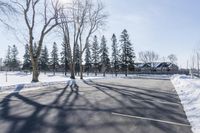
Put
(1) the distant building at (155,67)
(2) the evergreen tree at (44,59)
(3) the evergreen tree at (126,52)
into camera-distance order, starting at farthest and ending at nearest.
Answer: (1) the distant building at (155,67), (2) the evergreen tree at (44,59), (3) the evergreen tree at (126,52)

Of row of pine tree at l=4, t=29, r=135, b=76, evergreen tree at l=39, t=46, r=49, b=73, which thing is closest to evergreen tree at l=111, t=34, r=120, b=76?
row of pine tree at l=4, t=29, r=135, b=76

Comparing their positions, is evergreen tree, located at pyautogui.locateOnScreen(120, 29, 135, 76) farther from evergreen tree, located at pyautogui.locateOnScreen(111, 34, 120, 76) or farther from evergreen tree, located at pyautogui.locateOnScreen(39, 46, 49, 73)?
evergreen tree, located at pyautogui.locateOnScreen(39, 46, 49, 73)

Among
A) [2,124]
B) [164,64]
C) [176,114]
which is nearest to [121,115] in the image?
[176,114]

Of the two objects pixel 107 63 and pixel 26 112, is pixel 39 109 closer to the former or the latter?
pixel 26 112

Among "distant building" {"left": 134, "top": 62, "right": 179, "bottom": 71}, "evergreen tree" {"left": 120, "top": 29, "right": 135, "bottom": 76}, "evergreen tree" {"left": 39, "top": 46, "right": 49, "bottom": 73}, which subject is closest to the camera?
"evergreen tree" {"left": 120, "top": 29, "right": 135, "bottom": 76}

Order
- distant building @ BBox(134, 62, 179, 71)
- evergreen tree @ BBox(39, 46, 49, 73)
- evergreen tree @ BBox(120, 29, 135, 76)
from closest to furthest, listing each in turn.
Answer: evergreen tree @ BBox(120, 29, 135, 76) → evergreen tree @ BBox(39, 46, 49, 73) → distant building @ BBox(134, 62, 179, 71)

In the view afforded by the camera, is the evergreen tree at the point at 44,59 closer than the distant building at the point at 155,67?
Yes

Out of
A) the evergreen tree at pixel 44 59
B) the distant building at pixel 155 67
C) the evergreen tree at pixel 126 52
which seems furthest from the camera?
the distant building at pixel 155 67

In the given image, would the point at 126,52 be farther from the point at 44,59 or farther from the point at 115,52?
the point at 44,59

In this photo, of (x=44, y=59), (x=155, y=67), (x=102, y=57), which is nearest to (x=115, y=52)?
(x=102, y=57)

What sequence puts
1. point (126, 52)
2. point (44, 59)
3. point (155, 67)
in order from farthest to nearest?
point (155, 67) < point (44, 59) < point (126, 52)

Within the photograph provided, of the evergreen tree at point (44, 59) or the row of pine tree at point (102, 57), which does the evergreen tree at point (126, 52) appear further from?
the evergreen tree at point (44, 59)

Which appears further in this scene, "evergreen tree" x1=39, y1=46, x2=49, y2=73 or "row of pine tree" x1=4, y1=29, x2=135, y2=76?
"evergreen tree" x1=39, y1=46, x2=49, y2=73

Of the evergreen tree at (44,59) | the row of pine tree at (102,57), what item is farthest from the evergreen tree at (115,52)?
the evergreen tree at (44,59)
